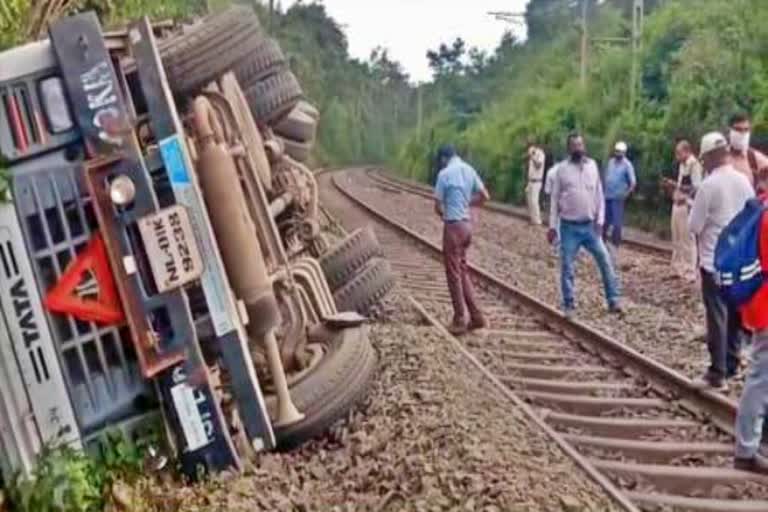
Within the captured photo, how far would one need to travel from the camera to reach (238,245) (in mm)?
5785

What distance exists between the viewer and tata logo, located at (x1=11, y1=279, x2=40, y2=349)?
5.06 meters

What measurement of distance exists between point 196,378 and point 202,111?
1411mm

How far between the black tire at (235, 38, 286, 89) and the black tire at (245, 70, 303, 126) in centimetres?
5

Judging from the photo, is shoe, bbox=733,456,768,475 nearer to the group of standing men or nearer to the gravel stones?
the group of standing men

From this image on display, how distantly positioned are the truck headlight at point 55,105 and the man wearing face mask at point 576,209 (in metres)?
6.59

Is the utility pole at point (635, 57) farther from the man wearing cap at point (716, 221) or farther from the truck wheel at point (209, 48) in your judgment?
the truck wheel at point (209, 48)

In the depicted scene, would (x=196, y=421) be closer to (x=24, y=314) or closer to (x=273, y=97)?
(x=24, y=314)

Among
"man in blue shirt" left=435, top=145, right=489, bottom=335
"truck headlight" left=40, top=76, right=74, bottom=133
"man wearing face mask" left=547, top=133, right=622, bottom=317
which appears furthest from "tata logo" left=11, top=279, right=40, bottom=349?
"man wearing face mask" left=547, top=133, right=622, bottom=317

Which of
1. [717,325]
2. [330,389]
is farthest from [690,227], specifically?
[330,389]

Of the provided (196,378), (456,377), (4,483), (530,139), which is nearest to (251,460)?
(196,378)

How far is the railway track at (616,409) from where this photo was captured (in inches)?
235

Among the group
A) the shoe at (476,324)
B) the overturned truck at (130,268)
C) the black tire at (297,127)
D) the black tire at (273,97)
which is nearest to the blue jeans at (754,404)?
the overturned truck at (130,268)

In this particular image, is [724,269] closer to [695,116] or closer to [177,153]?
[177,153]

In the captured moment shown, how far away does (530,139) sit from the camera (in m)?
38.4
